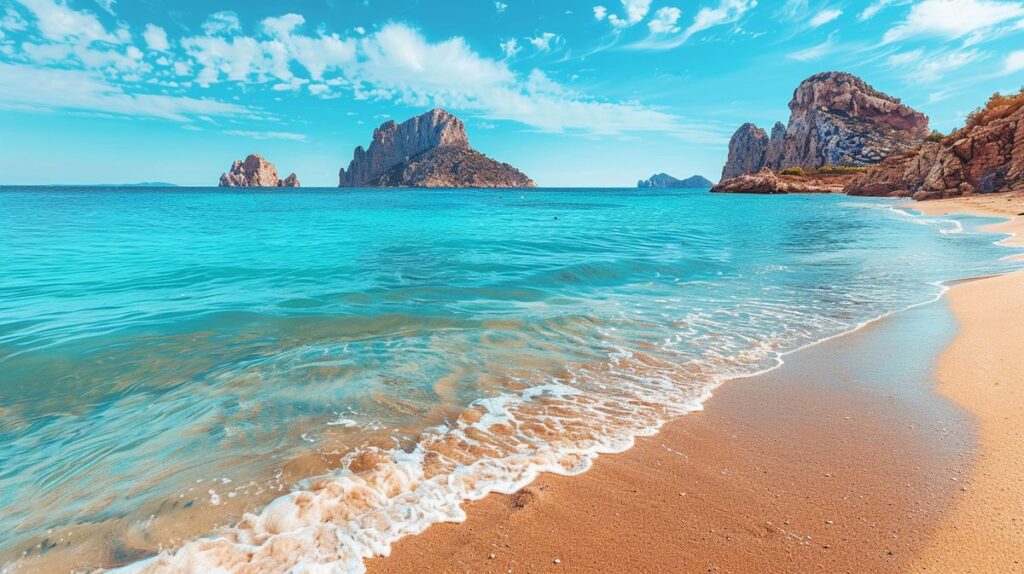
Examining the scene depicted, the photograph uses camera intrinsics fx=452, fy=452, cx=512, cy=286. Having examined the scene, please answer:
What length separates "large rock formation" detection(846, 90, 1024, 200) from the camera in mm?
36250

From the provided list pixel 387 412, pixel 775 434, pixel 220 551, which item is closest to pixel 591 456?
pixel 775 434

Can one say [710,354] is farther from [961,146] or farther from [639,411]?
[961,146]

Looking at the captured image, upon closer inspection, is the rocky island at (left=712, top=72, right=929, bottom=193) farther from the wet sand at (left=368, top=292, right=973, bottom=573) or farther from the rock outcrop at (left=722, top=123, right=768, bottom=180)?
the wet sand at (left=368, top=292, right=973, bottom=573)

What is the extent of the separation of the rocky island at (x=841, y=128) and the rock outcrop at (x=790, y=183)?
516 millimetres

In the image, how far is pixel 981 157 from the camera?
3888 centimetres

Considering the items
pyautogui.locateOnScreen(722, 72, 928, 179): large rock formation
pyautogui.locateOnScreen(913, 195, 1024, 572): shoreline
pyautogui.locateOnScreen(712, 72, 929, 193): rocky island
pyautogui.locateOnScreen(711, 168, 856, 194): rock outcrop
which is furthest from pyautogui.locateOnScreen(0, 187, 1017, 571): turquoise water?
pyautogui.locateOnScreen(722, 72, 928, 179): large rock formation

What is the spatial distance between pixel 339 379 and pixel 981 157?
55.3 meters

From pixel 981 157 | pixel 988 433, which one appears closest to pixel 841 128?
pixel 981 157

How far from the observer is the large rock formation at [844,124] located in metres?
111

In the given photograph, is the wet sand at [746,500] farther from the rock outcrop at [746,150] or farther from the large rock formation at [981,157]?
the rock outcrop at [746,150]

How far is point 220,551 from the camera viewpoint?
292 centimetres

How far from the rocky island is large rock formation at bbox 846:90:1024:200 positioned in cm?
4617

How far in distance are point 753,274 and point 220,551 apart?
14.4 meters

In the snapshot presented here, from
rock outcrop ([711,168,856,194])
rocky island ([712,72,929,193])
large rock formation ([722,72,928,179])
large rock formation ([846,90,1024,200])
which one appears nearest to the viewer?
large rock formation ([846,90,1024,200])
